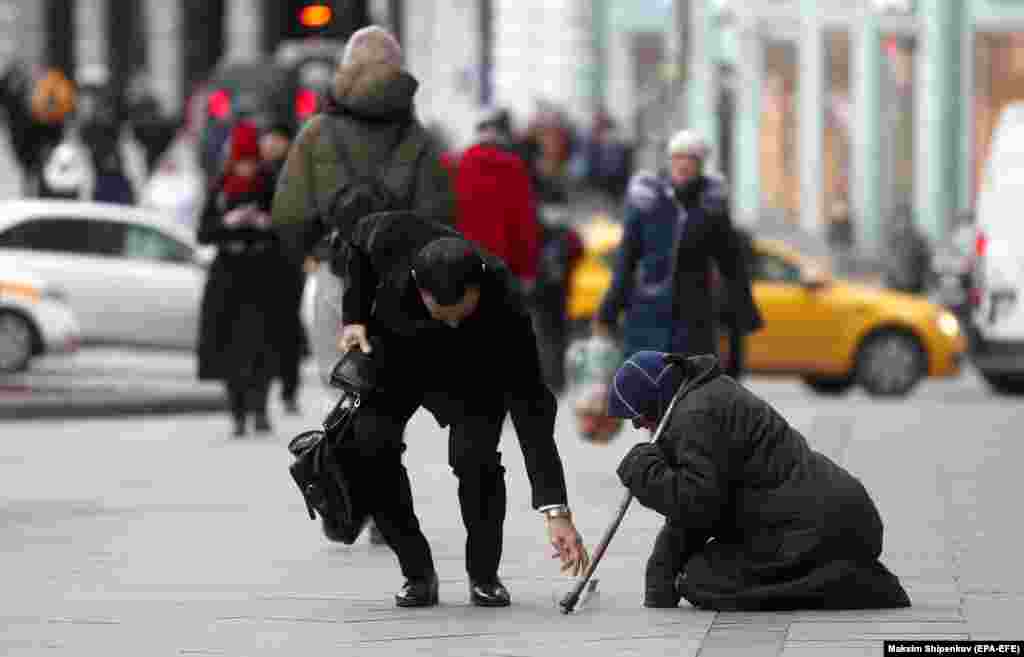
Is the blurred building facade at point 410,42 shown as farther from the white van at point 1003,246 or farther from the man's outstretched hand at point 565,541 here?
the man's outstretched hand at point 565,541

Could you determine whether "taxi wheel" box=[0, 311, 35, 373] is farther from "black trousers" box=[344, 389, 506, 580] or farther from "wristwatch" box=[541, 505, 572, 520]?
"wristwatch" box=[541, 505, 572, 520]

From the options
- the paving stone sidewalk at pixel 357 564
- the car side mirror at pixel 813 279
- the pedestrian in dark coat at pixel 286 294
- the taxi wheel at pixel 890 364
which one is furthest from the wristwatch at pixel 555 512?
the taxi wheel at pixel 890 364

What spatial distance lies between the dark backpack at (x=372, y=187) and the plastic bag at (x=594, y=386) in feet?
5.55

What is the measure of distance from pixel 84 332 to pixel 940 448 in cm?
909

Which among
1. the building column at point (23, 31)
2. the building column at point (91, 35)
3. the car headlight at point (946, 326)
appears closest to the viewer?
the car headlight at point (946, 326)

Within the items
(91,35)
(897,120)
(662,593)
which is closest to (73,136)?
(897,120)

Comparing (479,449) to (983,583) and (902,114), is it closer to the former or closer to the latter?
(983,583)

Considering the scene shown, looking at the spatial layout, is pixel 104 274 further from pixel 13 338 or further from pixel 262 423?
pixel 262 423

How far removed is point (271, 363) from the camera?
17.1 m

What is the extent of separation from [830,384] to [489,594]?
1565 cm

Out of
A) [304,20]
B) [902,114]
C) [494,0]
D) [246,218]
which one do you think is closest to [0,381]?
[304,20]

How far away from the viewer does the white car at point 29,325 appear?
21.9m

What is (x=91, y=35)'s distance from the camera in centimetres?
6606

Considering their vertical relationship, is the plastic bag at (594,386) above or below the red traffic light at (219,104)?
above
